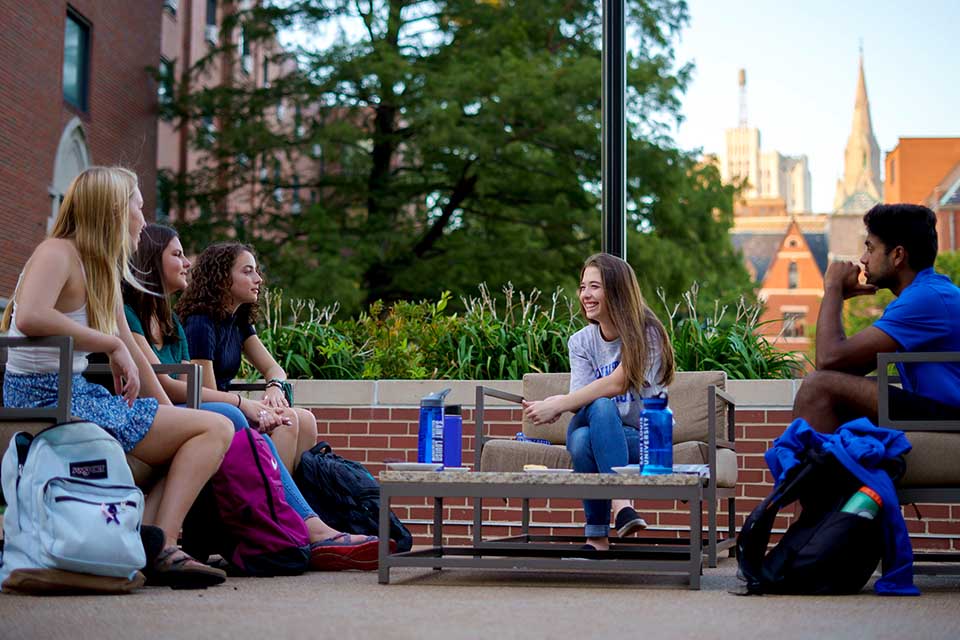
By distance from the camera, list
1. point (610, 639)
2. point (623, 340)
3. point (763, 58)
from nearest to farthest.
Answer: point (610, 639) < point (623, 340) < point (763, 58)

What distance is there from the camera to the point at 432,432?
503cm

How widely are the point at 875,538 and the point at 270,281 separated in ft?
53.9

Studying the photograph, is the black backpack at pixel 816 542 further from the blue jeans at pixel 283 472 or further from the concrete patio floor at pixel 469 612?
the blue jeans at pixel 283 472

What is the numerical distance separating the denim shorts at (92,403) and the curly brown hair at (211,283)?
1.24m

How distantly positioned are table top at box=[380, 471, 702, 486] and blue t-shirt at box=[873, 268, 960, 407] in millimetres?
1057

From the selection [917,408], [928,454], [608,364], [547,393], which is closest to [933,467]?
[928,454]

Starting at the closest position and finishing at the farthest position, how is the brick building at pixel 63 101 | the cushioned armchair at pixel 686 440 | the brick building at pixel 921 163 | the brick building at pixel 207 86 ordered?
the cushioned armchair at pixel 686 440 → the brick building at pixel 63 101 → the brick building at pixel 207 86 → the brick building at pixel 921 163

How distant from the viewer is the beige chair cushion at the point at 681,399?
637 cm

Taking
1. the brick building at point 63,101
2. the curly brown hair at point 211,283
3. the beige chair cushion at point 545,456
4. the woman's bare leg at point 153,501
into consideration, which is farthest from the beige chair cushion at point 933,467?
the brick building at point 63,101

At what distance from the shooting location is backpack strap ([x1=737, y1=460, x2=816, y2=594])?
438 cm

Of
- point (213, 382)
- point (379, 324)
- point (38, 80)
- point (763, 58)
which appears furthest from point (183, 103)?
point (763, 58)

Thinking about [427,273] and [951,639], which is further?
[427,273]

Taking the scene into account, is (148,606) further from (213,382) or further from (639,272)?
(639,272)

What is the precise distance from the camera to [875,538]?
4367 millimetres
